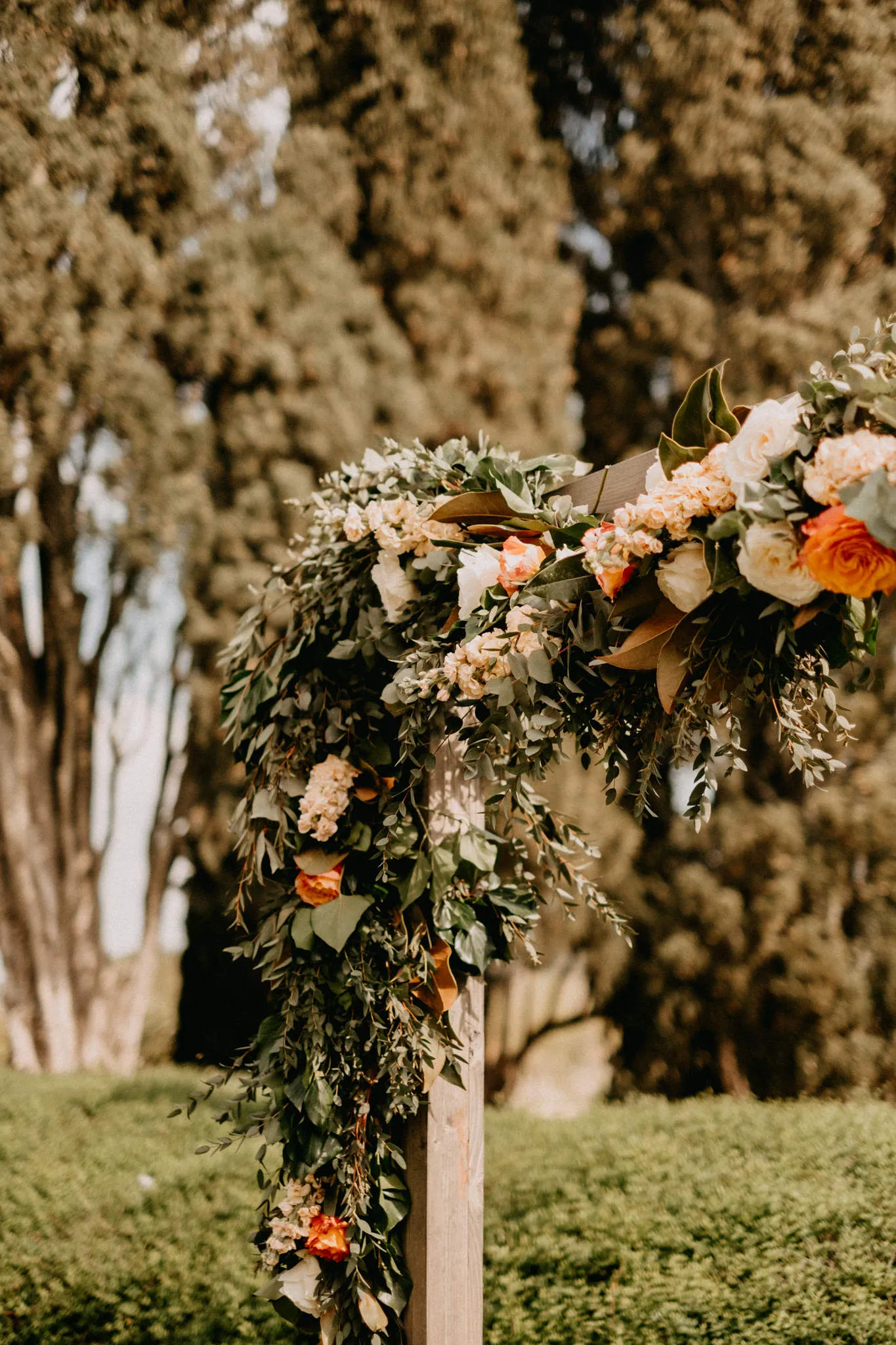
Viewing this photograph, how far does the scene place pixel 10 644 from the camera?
16.6 ft

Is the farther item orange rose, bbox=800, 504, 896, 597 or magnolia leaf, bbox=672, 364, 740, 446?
magnolia leaf, bbox=672, 364, 740, 446

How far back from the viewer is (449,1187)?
1.79 meters

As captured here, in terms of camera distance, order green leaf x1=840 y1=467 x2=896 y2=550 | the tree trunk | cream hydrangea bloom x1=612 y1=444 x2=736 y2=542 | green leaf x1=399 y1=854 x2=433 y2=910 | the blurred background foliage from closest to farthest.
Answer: green leaf x1=840 y1=467 x2=896 y2=550
cream hydrangea bloom x1=612 y1=444 x2=736 y2=542
green leaf x1=399 y1=854 x2=433 y2=910
the blurred background foliage
the tree trunk

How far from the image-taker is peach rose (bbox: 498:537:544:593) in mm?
1502

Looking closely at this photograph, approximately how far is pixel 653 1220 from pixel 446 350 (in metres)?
4.45

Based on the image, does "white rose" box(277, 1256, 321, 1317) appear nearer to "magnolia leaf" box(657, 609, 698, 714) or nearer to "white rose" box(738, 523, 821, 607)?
"magnolia leaf" box(657, 609, 698, 714)

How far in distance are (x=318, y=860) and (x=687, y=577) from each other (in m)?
0.95

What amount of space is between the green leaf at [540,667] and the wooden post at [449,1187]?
440 mm

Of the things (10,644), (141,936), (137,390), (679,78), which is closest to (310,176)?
(137,390)

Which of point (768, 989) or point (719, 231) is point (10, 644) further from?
point (719, 231)

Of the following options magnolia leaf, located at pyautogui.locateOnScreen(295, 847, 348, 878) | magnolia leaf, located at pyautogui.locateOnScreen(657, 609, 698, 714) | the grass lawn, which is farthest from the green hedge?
magnolia leaf, located at pyautogui.locateOnScreen(657, 609, 698, 714)

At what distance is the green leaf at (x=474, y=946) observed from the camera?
1.85 meters

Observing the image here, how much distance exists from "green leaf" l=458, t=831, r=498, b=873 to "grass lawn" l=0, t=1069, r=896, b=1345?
1479mm

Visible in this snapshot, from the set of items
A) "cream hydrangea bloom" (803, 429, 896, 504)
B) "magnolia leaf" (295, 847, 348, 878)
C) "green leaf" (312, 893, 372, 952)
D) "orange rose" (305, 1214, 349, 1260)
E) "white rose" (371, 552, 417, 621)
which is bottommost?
"orange rose" (305, 1214, 349, 1260)
